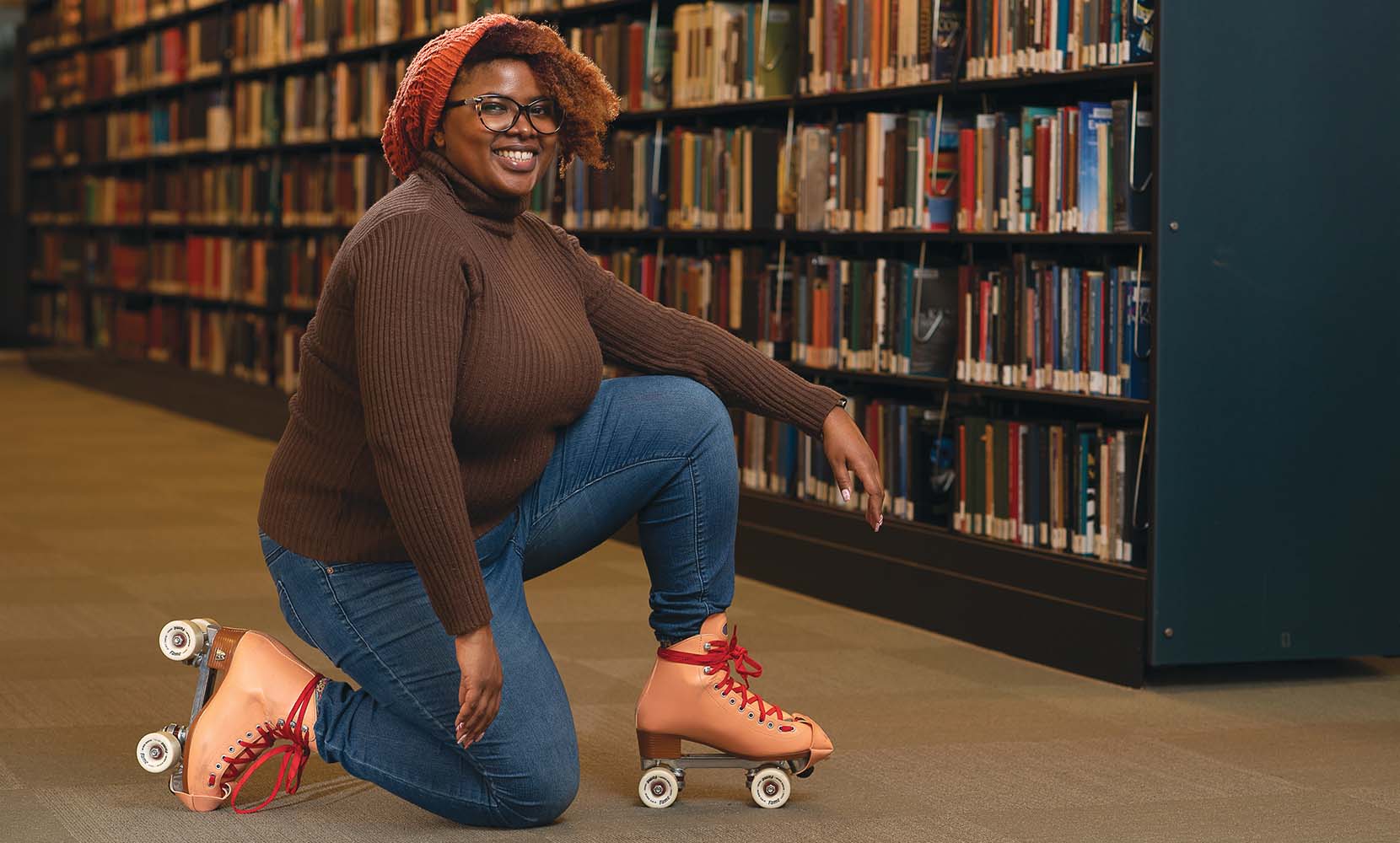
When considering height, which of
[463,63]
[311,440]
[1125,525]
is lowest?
[1125,525]

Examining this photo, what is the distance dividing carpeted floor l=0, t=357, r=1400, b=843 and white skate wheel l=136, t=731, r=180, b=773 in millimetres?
46

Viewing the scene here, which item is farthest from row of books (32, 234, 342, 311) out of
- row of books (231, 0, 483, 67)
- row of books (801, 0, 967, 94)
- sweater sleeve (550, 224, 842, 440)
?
sweater sleeve (550, 224, 842, 440)

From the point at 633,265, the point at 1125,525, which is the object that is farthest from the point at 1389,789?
the point at 633,265

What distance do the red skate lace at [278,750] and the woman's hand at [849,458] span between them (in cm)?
73

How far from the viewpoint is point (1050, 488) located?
145 inches

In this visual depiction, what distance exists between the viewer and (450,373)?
2166mm

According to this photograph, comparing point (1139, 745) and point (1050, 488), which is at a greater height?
point (1050, 488)

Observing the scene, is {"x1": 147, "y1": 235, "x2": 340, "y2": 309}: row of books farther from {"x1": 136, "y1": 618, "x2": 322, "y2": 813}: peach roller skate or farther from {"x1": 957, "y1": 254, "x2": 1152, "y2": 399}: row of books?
{"x1": 136, "y1": 618, "x2": 322, "y2": 813}: peach roller skate

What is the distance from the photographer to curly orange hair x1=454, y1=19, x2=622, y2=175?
7.65 ft

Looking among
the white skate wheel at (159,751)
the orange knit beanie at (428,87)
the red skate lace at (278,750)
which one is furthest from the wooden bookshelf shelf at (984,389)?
the white skate wheel at (159,751)

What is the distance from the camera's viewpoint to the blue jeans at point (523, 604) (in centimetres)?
233

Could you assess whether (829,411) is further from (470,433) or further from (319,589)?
(319,589)

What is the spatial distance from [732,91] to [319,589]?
8.80 ft

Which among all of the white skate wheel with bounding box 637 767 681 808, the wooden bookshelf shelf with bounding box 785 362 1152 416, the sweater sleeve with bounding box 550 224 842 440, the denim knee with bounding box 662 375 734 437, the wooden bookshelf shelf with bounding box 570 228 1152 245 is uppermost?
the wooden bookshelf shelf with bounding box 570 228 1152 245
